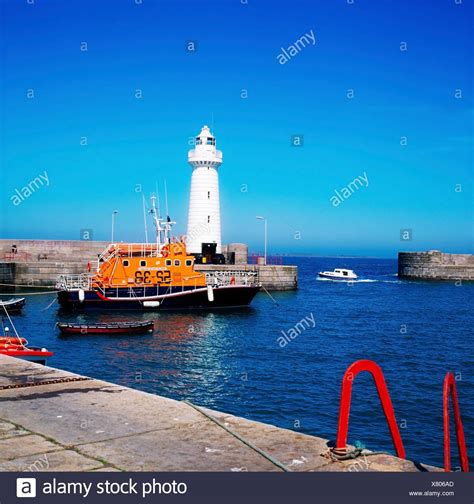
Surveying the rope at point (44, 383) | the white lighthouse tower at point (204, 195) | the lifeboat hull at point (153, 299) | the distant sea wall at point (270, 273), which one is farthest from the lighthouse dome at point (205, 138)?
the rope at point (44, 383)

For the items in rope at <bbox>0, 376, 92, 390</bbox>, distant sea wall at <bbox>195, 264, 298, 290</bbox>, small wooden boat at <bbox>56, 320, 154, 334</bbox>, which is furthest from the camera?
distant sea wall at <bbox>195, 264, 298, 290</bbox>

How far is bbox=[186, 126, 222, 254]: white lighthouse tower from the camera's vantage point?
5344 centimetres

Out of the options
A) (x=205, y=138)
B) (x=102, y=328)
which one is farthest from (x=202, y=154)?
(x=102, y=328)

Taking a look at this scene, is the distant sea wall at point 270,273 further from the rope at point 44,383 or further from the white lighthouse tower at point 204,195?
the rope at point 44,383

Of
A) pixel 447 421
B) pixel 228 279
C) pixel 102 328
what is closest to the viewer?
pixel 447 421

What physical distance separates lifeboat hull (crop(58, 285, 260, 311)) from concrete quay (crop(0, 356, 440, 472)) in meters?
27.8

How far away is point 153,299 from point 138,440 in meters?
30.5

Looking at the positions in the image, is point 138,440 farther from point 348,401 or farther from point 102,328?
point 102,328

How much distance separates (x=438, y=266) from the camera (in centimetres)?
8025

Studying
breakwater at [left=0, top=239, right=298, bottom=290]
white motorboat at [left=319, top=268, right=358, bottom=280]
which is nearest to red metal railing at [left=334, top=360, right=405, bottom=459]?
breakwater at [left=0, top=239, right=298, bottom=290]

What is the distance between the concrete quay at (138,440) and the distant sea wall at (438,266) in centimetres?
7651

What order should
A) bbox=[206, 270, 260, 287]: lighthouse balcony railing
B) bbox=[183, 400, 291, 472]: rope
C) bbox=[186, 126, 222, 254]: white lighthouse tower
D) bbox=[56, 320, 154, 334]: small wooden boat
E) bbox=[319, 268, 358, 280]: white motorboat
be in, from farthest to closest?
1. bbox=[319, 268, 358, 280]: white motorboat
2. bbox=[186, 126, 222, 254]: white lighthouse tower
3. bbox=[206, 270, 260, 287]: lighthouse balcony railing
4. bbox=[56, 320, 154, 334]: small wooden boat
5. bbox=[183, 400, 291, 472]: rope

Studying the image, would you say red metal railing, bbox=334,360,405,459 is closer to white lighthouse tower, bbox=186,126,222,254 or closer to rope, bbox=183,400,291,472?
rope, bbox=183,400,291,472

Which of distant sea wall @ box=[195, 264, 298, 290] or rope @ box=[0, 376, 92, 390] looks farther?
distant sea wall @ box=[195, 264, 298, 290]
